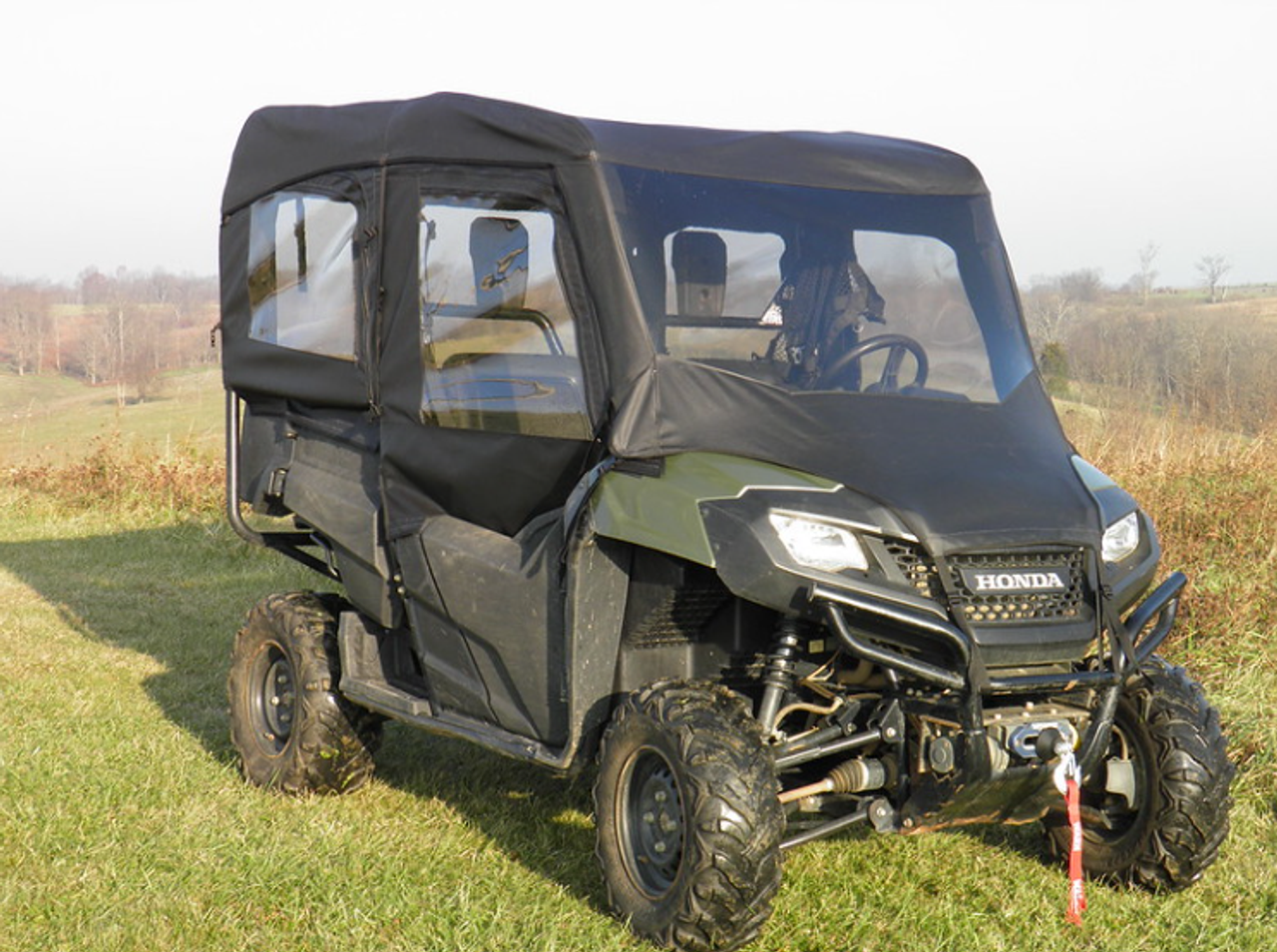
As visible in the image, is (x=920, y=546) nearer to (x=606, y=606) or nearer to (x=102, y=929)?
(x=606, y=606)

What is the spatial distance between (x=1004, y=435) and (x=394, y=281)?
2180 millimetres

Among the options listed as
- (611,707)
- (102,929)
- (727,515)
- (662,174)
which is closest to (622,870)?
(611,707)

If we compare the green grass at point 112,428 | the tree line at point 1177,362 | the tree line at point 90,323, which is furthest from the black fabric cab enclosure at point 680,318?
the tree line at point 90,323

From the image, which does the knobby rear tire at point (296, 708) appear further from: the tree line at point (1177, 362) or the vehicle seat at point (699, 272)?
the tree line at point (1177, 362)

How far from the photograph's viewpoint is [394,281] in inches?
210

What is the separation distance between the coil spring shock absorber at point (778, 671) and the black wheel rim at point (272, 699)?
2.52m

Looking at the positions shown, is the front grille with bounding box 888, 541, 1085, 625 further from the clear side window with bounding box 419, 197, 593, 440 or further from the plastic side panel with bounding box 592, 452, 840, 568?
the clear side window with bounding box 419, 197, 593, 440

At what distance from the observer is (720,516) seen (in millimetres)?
4008

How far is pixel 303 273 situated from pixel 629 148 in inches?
75.2

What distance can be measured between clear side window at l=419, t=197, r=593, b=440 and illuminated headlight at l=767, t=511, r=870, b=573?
842 millimetres

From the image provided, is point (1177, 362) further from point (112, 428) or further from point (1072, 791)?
point (112, 428)

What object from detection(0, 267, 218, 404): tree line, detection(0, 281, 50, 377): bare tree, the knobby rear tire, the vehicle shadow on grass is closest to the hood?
the vehicle shadow on grass

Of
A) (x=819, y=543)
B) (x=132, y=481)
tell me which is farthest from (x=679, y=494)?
(x=132, y=481)

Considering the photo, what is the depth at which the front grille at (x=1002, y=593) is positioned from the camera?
3.97 metres
